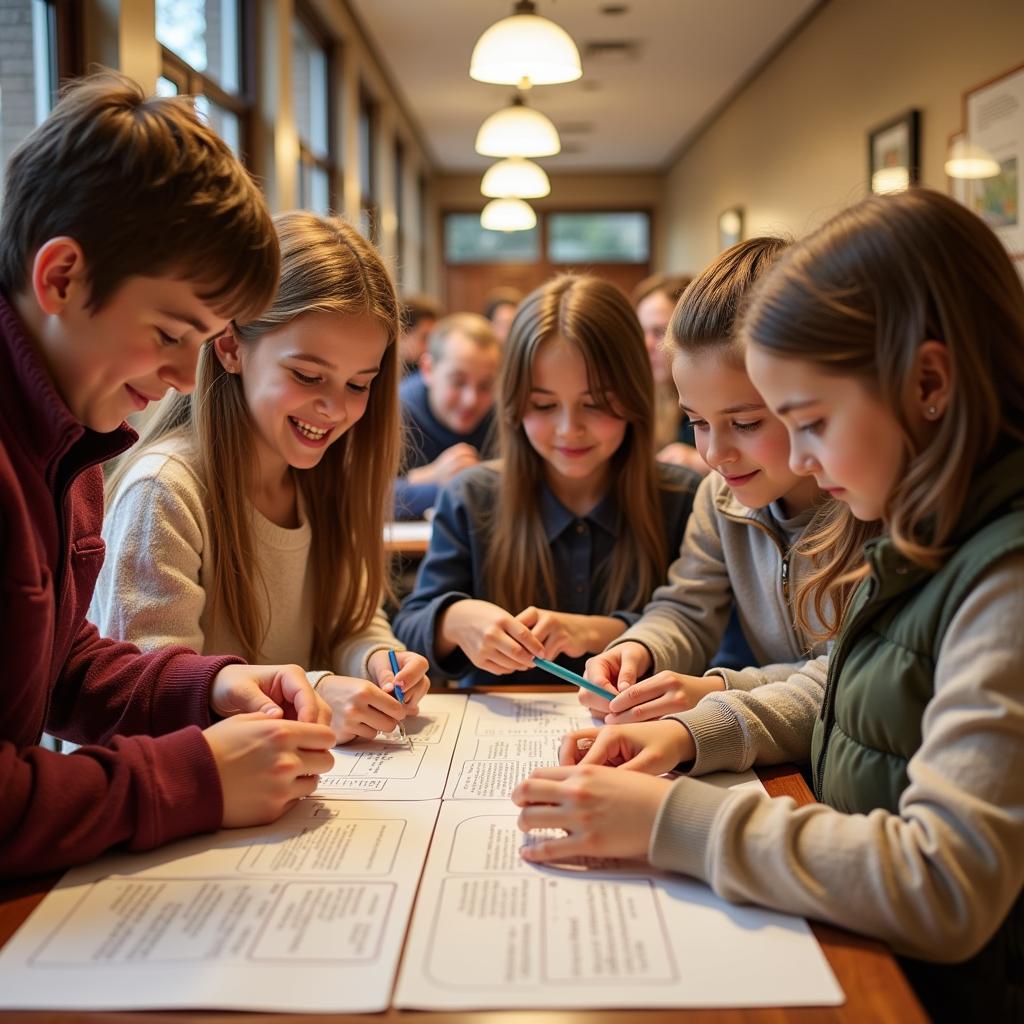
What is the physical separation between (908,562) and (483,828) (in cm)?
44

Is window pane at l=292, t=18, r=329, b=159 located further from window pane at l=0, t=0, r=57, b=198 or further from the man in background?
window pane at l=0, t=0, r=57, b=198

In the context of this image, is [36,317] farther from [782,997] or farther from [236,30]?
[236,30]

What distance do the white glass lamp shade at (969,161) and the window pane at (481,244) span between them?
724cm

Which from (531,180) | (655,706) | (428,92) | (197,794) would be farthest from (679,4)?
(197,794)

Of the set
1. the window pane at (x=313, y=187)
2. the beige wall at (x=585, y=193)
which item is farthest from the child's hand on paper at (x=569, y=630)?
the beige wall at (x=585, y=193)

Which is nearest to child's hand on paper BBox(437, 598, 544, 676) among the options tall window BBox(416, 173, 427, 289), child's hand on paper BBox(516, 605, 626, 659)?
child's hand on paper BBox(516, 605, 626, 659)

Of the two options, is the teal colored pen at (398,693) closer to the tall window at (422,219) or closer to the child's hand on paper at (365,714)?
the child's hand on paper at (365,714)

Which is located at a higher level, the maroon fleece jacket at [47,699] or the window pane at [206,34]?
the window pane at [206,34]

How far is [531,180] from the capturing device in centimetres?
491

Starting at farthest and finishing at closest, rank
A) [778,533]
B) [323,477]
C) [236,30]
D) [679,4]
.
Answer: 1. [679,4]
2. [236,30]
3. [323,477]
4. [778,533]

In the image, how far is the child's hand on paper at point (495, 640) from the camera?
1.41 meters

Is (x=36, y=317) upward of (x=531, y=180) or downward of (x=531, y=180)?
downward

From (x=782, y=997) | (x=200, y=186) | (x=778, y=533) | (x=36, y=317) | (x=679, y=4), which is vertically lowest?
(x=782, y=997)

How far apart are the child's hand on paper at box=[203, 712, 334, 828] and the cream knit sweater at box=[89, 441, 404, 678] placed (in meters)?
0.33
